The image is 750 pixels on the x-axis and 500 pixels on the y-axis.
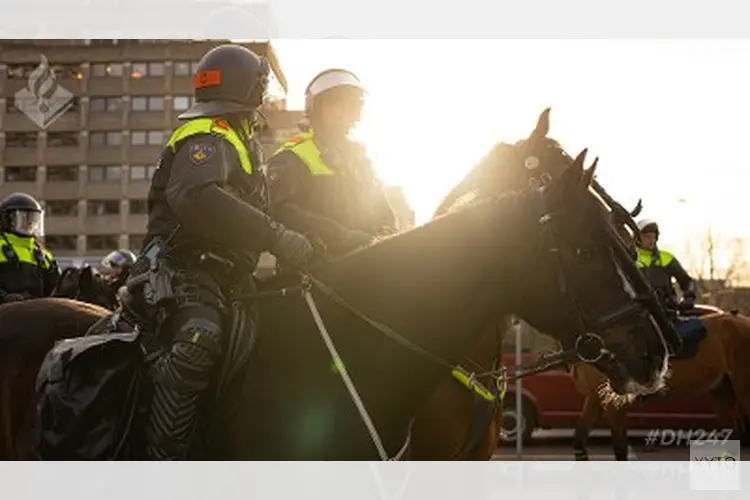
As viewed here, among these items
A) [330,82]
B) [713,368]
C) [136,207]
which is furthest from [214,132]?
[136,207]

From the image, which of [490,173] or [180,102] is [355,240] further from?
[180,102]

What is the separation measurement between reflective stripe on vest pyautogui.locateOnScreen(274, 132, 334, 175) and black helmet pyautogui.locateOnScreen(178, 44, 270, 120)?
5.36 ft

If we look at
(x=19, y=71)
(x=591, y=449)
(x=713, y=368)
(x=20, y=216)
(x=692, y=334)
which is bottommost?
(x=591, y=449)

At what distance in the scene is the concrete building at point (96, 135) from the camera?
6619cm

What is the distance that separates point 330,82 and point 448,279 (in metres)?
2.35

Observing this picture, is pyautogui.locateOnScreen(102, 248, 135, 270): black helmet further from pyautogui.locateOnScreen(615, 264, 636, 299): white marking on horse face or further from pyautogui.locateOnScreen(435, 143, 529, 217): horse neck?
pyautogui.locateOnScreen(615, 264, 636, 299): white marking on horse face

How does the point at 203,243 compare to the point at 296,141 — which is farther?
the point at 296,141

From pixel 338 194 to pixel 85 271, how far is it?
11.2ft

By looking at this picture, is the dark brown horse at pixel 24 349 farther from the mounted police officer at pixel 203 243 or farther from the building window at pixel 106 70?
the building window at pixel 106 70

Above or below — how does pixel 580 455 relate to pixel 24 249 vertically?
below

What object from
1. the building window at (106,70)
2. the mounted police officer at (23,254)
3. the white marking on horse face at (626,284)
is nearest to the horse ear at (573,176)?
the white marking on horse face at (626,284)

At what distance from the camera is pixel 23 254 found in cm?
872

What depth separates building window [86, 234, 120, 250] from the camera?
6869 centimetres
